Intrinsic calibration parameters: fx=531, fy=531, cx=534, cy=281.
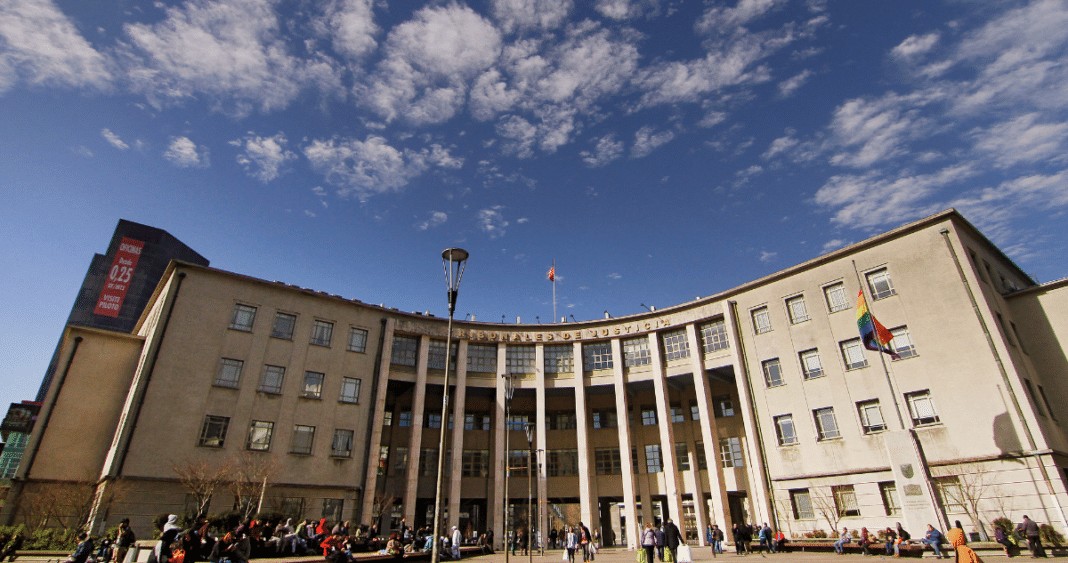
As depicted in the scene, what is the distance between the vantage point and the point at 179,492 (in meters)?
28.1

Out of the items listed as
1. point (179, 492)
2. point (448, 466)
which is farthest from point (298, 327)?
point (448, 466)

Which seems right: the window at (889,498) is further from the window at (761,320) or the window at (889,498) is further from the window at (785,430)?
the window at (761,320)

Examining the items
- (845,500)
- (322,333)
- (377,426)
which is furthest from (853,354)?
(322,333)

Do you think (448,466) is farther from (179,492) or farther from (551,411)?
(179,492)

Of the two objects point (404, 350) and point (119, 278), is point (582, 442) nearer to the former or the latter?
point (404, 350)

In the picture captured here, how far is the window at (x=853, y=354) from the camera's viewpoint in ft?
98.1

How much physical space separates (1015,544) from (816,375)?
11618 mm

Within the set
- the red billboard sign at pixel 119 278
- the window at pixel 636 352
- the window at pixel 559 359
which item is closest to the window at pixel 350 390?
the window at pixel 559 359

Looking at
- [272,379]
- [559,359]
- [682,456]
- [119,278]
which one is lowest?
[682,456]

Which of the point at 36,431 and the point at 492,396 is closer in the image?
the point at 36,431

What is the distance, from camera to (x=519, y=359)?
4141 centimetres

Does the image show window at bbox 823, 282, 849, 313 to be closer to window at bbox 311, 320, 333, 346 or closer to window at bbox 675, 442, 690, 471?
window at bbox 675, 442, 690, 471

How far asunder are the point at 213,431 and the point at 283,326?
24.4 ft

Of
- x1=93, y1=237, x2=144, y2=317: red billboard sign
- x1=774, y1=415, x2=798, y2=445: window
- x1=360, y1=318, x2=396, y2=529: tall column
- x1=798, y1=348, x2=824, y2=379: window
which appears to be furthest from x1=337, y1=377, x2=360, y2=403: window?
x1=93, y1=237, x2=144, y2=317: red billboard sign
